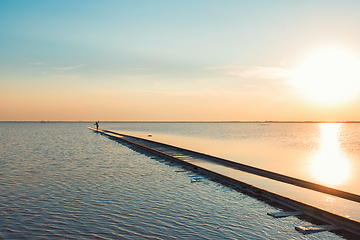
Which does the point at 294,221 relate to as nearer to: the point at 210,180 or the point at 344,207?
the point at 344,207

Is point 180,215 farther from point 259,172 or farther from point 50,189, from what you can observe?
point 259,172

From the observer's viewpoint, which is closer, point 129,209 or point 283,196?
point 129,209

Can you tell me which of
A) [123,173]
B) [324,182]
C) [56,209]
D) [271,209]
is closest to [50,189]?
[56,209]

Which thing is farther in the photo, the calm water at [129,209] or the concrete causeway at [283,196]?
the concrete causeway at [283,196]

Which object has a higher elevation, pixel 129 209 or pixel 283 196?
pixel 283 196

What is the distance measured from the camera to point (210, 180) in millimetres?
17344

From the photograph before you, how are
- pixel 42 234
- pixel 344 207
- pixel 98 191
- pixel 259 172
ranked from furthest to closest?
pixel 259 172, pixel 98 191, pixel 344 207, pixel 42 234

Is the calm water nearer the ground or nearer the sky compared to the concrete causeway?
nearer the ground

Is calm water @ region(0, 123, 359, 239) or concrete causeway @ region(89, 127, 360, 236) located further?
concrete causeway @ region(89, 127, 360, 236)

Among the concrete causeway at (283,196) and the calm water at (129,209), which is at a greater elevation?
the concrete causeway at (283,196)

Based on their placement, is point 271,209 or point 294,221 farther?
point 271,209

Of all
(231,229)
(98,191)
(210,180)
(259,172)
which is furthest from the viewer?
(259,172)

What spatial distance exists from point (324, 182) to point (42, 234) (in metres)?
19.4

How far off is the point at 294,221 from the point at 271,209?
4.89ft
